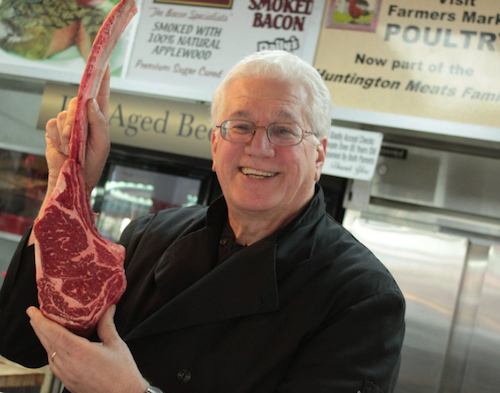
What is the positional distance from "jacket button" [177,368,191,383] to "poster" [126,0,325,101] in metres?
2.52

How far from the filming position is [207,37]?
12.5 feet

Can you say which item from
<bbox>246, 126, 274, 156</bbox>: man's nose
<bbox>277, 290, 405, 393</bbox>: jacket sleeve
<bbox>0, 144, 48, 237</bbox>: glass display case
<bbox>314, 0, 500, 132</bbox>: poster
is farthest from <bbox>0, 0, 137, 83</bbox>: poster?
<bbox>277, 290, 405, 393</bbox>: jacket sleeve

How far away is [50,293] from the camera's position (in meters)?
1.26

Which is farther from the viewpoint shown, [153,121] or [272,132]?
[153,121]

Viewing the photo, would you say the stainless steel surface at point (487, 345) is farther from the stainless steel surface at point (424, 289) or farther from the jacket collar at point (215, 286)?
the jacket collar at point (215, 286)

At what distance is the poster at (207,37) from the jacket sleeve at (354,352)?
8.11 ft

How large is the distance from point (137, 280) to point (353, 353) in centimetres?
70

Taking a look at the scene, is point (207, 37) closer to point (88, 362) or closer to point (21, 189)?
point (21, 189)

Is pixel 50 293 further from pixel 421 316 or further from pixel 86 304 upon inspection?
pixel 421 316

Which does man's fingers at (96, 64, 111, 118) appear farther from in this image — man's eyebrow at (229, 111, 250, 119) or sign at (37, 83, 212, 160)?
sign at (37, 83, 212, 160)

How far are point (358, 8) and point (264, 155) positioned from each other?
240 cm

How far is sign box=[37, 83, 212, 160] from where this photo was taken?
3.91 meters

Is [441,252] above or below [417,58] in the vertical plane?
below

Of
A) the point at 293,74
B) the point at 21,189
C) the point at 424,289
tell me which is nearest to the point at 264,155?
the point at 293,74
